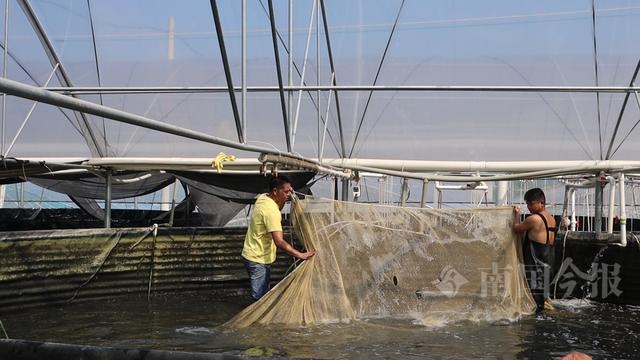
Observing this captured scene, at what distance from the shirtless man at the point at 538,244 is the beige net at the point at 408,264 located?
0.21 metres

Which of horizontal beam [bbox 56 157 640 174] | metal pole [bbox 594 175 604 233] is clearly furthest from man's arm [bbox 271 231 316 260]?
metal pole [bbox 594 175 604 233]

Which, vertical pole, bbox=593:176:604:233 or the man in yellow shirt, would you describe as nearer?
the man in yellow shirt

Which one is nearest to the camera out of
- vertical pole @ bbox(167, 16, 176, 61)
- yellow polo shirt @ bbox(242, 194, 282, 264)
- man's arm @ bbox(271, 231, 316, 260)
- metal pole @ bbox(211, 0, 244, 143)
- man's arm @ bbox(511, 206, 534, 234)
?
metal pole @ bbox(211, 0, 244, 143)

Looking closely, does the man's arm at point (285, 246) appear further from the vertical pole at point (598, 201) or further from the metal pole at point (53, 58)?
the metal pole at point (53, 58)

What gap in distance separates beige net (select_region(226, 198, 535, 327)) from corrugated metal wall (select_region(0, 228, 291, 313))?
8.89 feet

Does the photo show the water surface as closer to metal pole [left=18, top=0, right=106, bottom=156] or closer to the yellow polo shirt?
the yellow polo shirt

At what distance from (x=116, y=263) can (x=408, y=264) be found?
13.6ft

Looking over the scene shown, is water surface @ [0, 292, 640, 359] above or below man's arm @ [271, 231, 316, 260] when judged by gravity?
below

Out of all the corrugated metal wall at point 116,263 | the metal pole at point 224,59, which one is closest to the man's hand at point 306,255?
the metal pole at point 224,59

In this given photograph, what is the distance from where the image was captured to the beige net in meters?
6.59

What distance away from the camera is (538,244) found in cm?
721

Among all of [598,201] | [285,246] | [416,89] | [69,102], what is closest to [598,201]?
[598,201]

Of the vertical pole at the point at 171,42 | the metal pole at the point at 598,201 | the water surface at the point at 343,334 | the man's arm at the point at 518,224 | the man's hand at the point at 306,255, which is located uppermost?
the vertical pole at the point at 171,42

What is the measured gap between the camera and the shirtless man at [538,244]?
7.17 m
